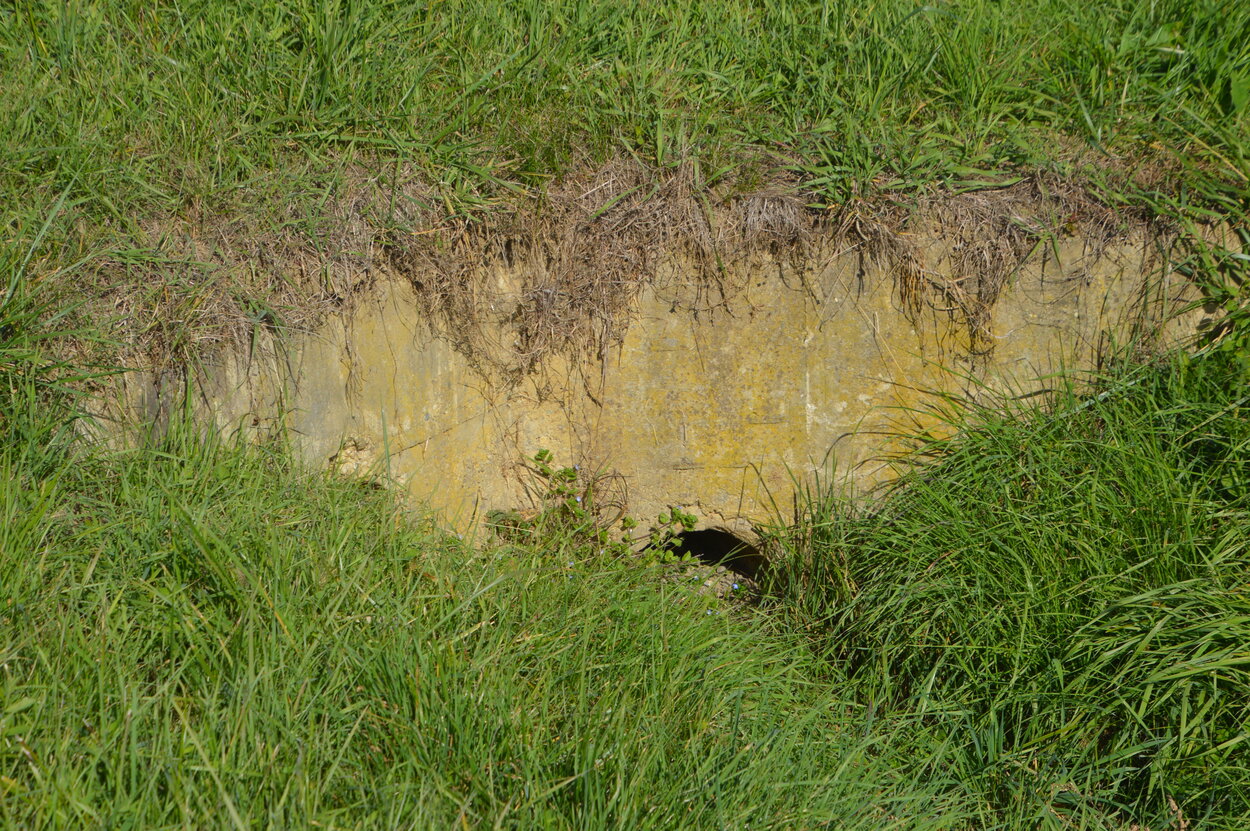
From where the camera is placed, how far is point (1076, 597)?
280cm

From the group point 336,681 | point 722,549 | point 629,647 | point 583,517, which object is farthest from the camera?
point 722,549

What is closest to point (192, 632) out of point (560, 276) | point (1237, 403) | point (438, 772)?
point (438, 772)

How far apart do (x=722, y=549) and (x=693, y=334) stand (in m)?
0.88

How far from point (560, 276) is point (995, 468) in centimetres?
163

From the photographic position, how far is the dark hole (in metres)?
3.73

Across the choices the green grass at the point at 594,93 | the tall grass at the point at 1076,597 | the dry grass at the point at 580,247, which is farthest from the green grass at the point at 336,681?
the green grass at the point at 594,93

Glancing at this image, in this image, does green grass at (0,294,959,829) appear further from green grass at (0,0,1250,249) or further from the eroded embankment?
green grass at (0,0,1250,249)

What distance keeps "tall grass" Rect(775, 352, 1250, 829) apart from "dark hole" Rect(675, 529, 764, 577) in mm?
381

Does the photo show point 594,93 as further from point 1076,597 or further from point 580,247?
point 1076,597

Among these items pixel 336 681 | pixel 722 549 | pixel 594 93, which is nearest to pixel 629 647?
pixel 336 681

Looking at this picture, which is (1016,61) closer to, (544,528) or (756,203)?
(756,203)

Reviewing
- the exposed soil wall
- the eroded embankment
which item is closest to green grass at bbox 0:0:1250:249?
the eroded embankment

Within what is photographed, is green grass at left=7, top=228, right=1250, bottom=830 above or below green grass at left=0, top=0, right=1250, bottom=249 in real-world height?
below

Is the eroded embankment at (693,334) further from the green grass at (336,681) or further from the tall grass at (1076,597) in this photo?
the green grass at (336,681)
